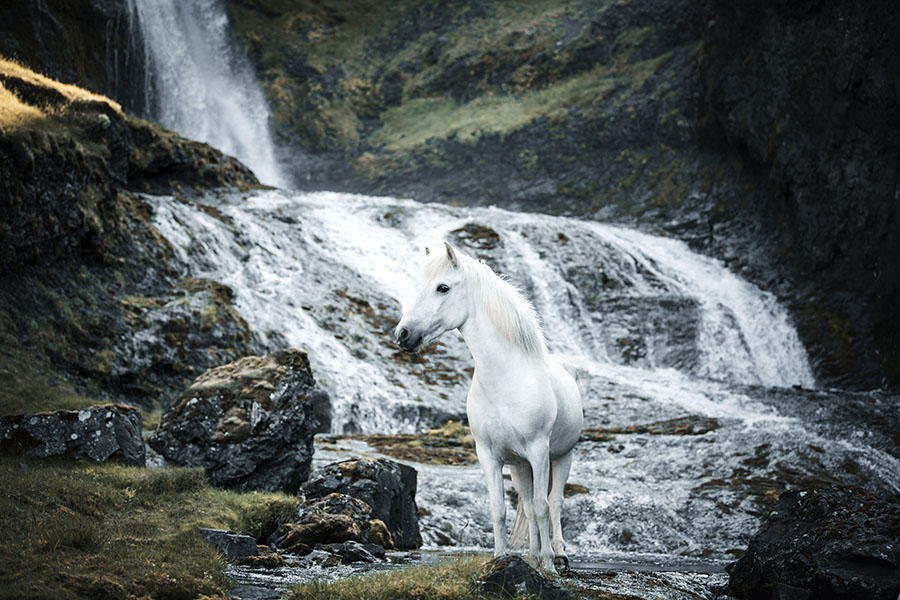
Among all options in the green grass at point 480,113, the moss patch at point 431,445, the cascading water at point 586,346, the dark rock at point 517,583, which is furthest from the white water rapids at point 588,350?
the green grass at point 480,113

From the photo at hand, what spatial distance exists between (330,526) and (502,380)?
3.25m

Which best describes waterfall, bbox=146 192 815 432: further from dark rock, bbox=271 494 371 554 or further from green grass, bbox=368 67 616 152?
green grass, bbox=368 67 616 152

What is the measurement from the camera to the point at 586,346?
73.6ft

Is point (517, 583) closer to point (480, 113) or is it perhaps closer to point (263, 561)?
point (263, 561)

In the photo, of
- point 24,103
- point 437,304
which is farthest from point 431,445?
point 24,103

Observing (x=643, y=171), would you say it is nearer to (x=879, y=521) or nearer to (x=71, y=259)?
(x=71, y=259)

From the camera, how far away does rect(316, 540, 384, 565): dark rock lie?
7.00m

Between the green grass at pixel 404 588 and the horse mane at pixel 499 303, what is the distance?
1.76m

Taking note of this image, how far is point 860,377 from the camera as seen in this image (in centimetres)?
2175

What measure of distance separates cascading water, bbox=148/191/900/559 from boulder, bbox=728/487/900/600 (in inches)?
136

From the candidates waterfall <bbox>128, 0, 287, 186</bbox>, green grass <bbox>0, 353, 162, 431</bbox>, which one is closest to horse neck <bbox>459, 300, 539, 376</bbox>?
green grass <bbox>0, 353, 162, 431</bbox>

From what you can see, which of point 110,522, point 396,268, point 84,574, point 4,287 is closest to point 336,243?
point 396,268

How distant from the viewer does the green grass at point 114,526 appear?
4.55 metres

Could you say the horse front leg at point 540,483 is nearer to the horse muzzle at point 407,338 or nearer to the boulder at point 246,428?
the horse muzzle at point 407,338
